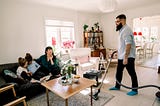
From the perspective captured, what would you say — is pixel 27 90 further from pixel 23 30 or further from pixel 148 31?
pixel 148 31

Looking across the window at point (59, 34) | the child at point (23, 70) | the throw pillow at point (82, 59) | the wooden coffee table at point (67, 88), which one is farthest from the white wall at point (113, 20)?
the child at point (23, 70)

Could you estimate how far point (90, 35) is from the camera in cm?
546

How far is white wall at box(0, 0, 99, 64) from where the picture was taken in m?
3.26

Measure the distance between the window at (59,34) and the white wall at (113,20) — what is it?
1793mm

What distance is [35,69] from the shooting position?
325cm

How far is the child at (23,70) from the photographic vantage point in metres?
2.86

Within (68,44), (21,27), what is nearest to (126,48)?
(68,44)

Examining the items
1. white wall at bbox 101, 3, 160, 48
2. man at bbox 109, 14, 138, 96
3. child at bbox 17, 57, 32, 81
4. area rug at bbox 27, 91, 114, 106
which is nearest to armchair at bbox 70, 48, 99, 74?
area rug at bbox 27, 91, 114, 106

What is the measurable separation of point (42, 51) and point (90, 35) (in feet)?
7.38

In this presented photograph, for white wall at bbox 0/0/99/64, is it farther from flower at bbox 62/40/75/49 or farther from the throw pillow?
the throw pillow

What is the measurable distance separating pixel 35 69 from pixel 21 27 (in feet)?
4.17

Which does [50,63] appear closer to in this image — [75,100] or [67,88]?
[75,100]

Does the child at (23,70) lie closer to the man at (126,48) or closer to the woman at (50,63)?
the woman at (50,63)

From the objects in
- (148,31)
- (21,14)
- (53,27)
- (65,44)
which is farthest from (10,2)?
(148,31)
